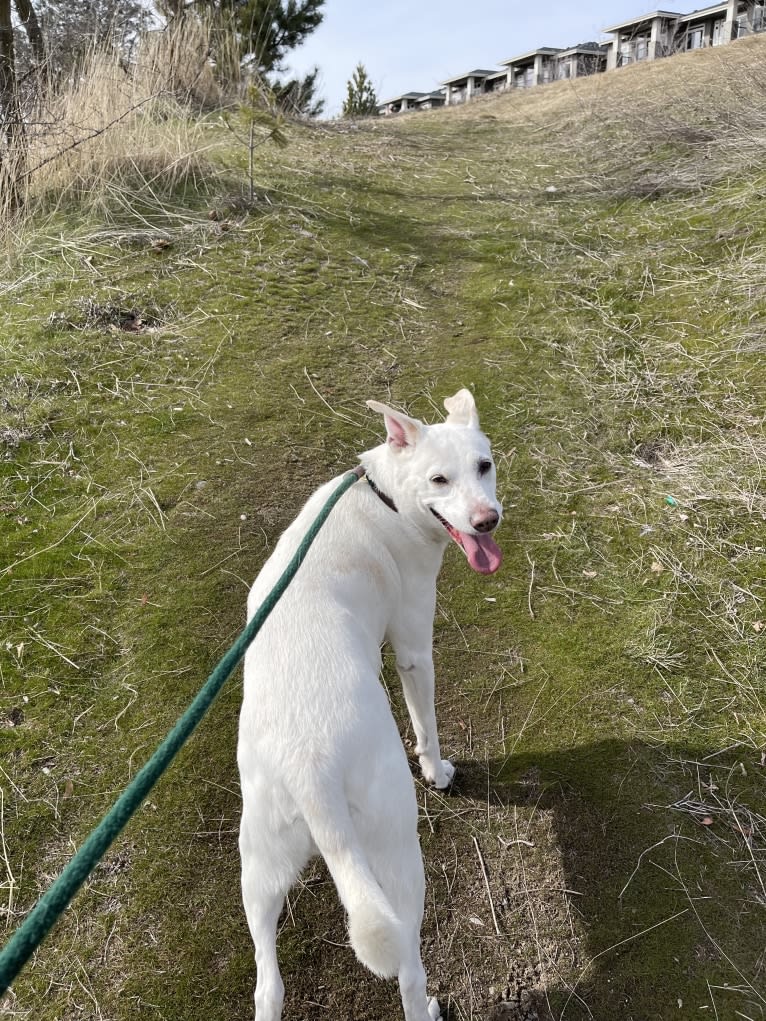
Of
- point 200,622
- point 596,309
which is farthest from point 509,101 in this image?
point 200,622

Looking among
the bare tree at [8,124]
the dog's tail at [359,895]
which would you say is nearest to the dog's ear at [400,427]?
the dog's tail at [359,895]

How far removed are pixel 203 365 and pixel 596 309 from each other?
128 inches

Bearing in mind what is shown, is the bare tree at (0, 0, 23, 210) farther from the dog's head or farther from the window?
the window

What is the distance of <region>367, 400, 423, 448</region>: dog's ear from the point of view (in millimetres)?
2527

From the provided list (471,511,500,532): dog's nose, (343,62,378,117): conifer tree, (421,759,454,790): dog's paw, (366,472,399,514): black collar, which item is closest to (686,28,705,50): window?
(343,62,378,117): conifer tree

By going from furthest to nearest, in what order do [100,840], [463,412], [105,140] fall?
[105,140], [463,412], [100,840]

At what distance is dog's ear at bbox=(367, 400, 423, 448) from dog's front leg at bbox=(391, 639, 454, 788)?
29.3 inches

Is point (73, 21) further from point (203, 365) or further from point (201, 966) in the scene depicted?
point (201, 966)

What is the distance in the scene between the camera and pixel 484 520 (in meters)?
2.28

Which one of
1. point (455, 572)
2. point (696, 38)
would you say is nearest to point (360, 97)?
point (696, 38)

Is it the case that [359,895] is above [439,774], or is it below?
above

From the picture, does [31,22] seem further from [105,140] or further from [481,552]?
[481,552]

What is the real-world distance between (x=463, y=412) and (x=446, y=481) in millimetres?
482

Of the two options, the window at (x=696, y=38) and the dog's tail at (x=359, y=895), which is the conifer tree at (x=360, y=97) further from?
the dog's tail at (x=359, y=895)
